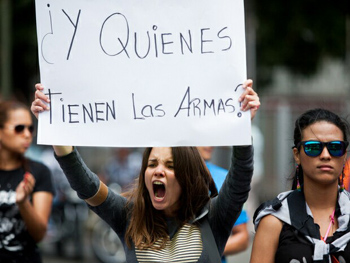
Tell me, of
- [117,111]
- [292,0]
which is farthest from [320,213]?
[292,0]

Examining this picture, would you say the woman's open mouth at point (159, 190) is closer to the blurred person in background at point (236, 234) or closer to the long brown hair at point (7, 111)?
the blurred person in background at point (236, 234)

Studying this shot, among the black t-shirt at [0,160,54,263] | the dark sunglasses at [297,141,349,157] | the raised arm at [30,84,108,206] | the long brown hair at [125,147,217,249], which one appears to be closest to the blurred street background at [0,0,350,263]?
the black t-shirt at [0,160,54,263]

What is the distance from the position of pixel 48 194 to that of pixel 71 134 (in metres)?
1.28

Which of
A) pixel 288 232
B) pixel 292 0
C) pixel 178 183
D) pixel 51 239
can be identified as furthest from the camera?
pixel 292 0

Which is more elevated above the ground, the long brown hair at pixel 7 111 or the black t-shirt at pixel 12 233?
the long brown hair at pixel 7 111

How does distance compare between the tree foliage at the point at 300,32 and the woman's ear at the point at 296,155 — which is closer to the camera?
the woman's ear at the point at 296,155

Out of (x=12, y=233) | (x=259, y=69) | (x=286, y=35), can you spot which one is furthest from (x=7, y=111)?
(x=259, y=69)

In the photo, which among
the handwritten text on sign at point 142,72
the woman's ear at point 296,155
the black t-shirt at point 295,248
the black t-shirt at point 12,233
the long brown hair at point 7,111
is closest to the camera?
the black t-shirt at point 295,248

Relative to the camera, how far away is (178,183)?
3295 mm

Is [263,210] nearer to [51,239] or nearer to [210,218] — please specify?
[210,218]

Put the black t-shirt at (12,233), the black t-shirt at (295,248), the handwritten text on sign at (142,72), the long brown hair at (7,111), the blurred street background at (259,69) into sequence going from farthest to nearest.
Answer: the blurred street background at (259,69) → the long brown hair at (7,111) → the black t-shirt at (12,233) → the handwritten text on sign at (142,72) → the black t-shirt at (295,248)

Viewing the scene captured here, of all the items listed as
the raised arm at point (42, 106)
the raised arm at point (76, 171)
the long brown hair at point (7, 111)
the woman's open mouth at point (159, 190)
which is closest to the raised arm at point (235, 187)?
the woman's open mouth at point (159, 190)

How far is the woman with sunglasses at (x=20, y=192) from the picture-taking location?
422 centimetres

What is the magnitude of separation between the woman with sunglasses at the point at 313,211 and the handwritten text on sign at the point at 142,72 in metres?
0.33
